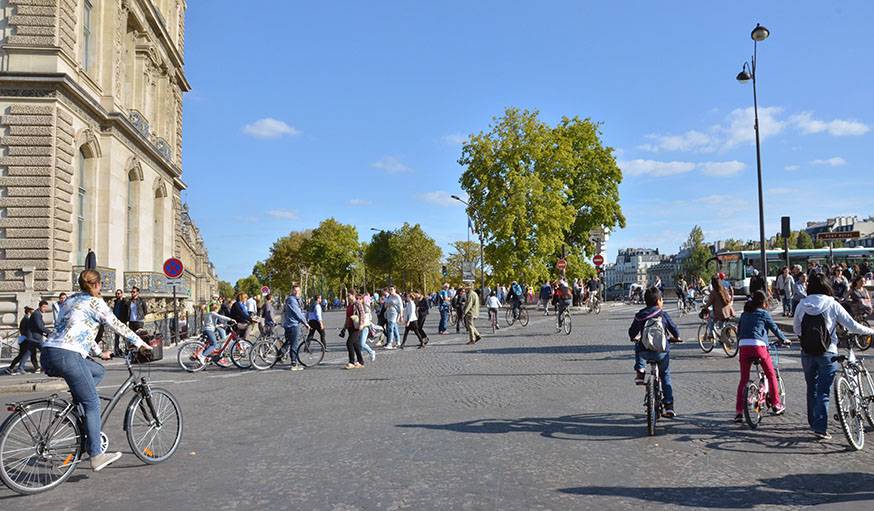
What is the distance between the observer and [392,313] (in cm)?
2050

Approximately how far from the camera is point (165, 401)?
6910 millimetres

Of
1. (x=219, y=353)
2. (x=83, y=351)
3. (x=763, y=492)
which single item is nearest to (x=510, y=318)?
(x=219, y=353)

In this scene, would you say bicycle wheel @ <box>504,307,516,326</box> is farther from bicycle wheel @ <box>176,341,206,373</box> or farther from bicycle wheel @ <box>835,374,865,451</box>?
bicycle wheel @ <box>835,374,865,451</box>

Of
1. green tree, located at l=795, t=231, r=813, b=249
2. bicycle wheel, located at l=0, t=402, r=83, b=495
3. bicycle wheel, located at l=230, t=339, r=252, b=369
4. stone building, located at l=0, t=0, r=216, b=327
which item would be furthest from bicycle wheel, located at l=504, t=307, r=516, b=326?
green tree, located at l=795, t=231, r=813, b=249

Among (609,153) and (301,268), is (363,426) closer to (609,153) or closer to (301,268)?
(609,153)

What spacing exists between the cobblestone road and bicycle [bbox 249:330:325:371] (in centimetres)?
350

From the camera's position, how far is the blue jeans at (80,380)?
5.91 meters

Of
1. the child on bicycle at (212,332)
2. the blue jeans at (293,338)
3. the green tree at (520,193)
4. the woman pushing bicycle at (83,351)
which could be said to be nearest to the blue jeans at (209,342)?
the child on bicycle at (212,332)

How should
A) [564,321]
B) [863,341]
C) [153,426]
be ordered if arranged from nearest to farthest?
1. [153,426]
2. [863,341]
3. [564,321]

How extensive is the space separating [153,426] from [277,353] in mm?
9159

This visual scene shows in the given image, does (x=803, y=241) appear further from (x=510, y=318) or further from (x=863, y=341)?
(x=863, y=341)

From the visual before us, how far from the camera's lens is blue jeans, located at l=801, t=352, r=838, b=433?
702 cm

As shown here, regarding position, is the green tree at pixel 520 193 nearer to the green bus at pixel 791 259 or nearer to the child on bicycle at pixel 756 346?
the green bus at pixel 791 259

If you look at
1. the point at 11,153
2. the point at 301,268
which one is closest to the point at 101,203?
the point at 11,153
